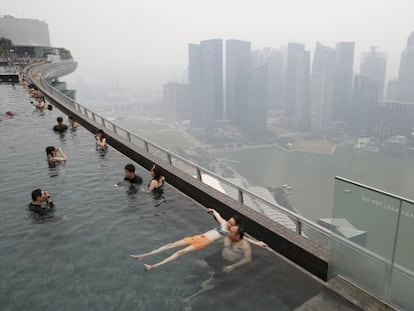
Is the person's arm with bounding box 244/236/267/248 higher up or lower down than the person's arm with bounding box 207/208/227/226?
lower down

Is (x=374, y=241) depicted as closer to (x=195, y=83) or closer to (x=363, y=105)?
(x=363, y=105)

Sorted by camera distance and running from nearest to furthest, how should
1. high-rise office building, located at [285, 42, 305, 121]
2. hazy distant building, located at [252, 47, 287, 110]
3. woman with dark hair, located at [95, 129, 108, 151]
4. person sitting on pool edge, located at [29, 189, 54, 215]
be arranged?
person sitting on pool edge, located at [29, 189, 54, 215] < woman with dark hair, located at [95, 129, 108, 151] < high-rise office building, located at [285, 42, 305, 121] < hazy distant building, located at [252, 47, 287, 110]

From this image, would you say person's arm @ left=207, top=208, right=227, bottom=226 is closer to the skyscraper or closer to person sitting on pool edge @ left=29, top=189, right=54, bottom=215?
person sitting on pool edge @ left=29, top=189, right=54, bottom=215

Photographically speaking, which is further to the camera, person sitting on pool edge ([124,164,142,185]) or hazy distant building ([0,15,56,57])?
hazy distant building ([0,15,56,57])

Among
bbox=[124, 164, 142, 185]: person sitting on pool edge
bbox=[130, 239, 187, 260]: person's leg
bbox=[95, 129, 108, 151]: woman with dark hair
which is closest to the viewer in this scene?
bbox=[130, 239, 187, 260]: person's leg

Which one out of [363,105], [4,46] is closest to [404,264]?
[4,46]

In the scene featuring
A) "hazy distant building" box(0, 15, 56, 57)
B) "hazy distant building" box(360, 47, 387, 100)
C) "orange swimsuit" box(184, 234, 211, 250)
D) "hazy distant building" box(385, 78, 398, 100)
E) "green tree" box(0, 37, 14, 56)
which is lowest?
"hazy distant building" box(385, 78, 398, 100)

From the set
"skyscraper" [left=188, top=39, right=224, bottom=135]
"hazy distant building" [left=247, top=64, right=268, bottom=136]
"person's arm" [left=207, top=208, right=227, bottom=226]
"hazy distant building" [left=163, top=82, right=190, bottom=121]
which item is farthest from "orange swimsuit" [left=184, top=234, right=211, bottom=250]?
"hazy distant building" [left=163, top=82, right=190, bottom=121]
